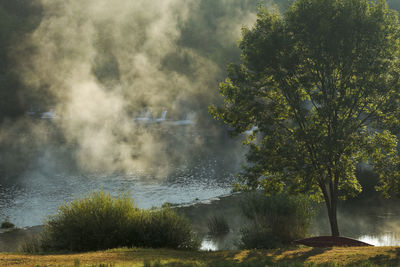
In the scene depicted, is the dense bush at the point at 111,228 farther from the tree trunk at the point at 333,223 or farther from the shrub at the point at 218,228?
the shrub at the point at 218,228

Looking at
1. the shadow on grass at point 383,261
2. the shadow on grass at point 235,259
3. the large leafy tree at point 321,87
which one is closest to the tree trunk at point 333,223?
the large leafy tree at point 321,87

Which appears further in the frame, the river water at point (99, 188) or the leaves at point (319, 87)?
the river water at point (99, 188)

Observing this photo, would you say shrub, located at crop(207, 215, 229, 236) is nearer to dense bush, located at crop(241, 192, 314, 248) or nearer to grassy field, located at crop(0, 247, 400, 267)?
dense bush, located at crop(241, 192, 314, 248)

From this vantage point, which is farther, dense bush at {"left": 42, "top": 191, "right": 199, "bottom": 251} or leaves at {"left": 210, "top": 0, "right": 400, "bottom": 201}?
leaves at {"left": 210, "top": 0, "right": 400, "bottom": 201}

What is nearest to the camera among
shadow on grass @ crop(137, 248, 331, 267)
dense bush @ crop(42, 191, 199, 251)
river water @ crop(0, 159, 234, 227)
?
shadow on grass @ crop(137, 248, 331, 267)

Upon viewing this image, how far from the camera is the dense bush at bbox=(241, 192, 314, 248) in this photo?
1980cm

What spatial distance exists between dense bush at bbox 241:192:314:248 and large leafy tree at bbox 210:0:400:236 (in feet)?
7.05

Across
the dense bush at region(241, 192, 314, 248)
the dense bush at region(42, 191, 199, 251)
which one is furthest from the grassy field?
the dense bush at region(241, 192, 314, 248)

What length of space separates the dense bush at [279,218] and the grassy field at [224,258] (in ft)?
15.4

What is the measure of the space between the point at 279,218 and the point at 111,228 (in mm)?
8723

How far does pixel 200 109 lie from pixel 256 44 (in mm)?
150597

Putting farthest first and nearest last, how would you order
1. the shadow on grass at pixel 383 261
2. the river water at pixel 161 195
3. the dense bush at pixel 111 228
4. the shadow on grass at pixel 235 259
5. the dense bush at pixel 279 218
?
the river water at pixel 161 195 < the dense bush at pixel 279 218 < the dense bush at pixel 111 228 < the shadow on grass at pixel 235 259 < the shadow on grass at pixel 383 261

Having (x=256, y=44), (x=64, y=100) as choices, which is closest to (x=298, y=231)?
(x=256, y=44)

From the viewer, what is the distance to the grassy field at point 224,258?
12.0 meters
